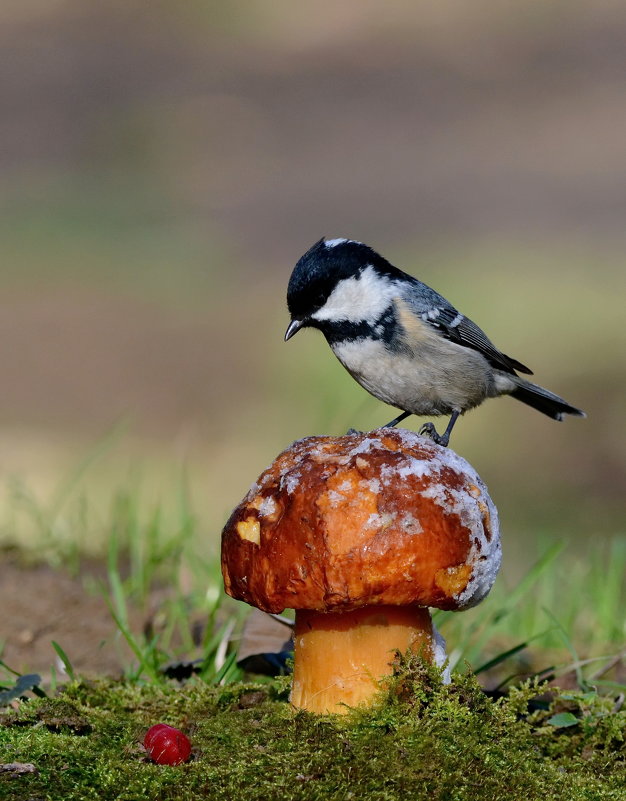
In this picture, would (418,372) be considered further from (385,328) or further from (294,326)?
(294,326)

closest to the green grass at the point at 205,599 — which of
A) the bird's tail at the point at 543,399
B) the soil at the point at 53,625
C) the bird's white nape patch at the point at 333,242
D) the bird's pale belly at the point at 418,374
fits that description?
the soil at the point at 53,625

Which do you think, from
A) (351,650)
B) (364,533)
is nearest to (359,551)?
(364,533)

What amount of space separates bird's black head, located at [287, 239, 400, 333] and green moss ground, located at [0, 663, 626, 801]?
1.82m

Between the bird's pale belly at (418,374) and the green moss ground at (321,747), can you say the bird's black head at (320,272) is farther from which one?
the green moss ground at (321,747)

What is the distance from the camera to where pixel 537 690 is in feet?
12.0

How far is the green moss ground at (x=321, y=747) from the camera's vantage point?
2.95m

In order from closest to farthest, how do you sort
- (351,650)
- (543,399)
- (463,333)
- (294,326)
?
(351,650), (294,326), (463,333), (543,399)

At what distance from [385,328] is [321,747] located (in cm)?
235

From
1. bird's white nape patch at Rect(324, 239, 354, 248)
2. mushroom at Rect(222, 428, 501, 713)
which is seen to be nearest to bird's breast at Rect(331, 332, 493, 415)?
bird's white nape patch at Rect(324, 239, 354, 248)

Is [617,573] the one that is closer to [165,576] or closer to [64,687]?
[165,576]

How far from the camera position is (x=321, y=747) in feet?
10.4

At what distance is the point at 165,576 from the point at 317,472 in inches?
111

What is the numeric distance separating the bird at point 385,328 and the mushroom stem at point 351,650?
1.35 metres

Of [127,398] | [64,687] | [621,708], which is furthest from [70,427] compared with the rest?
[621,708]
